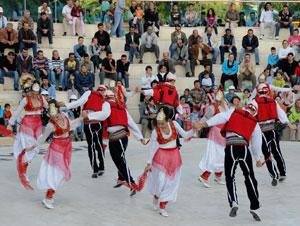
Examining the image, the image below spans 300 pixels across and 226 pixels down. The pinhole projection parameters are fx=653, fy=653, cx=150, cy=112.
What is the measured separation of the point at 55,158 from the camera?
10539mm

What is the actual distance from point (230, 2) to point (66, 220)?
51.5 feet

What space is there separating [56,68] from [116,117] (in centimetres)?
917

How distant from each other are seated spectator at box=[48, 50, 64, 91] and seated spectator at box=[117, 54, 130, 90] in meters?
1.79

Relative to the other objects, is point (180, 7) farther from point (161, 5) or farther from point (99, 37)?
point (99, 37)

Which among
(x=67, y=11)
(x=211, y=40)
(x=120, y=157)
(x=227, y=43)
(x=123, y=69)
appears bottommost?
(x=120, y=157)

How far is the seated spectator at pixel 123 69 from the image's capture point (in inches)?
808

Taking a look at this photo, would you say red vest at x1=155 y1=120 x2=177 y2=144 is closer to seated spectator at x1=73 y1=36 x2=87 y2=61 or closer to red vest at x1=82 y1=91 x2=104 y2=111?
red vest at x1=82 y1=91 x2=104 y2=111

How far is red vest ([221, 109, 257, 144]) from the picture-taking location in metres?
9.81

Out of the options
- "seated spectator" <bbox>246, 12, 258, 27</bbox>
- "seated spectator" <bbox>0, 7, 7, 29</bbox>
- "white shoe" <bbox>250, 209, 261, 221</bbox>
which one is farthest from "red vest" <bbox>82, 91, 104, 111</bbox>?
"seated spectator" <bbox>246, 12, 258, 27</bbox>

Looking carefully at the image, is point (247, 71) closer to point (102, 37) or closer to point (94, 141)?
point (102, 37)

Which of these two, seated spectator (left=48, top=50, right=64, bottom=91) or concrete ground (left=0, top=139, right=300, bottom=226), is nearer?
concrete ground (left=0, top=139, right=300, bottom=226)

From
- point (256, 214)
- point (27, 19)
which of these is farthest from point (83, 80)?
point (256, 214)

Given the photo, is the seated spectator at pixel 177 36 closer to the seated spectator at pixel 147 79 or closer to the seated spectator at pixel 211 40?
the seated spectator at pixel 211 40

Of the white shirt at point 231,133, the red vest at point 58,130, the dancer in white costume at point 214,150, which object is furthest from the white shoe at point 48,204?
the dancer in white costume at point 214,150
